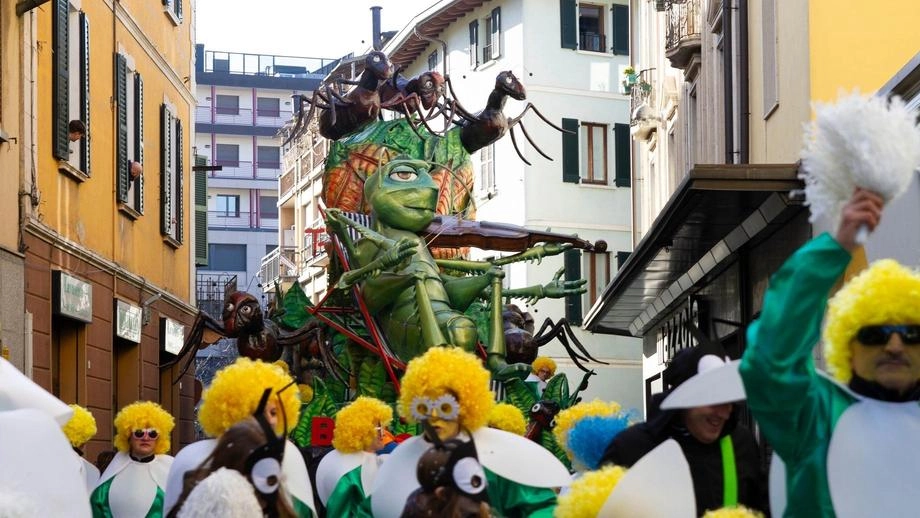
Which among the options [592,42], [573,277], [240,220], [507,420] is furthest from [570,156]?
[240,220]

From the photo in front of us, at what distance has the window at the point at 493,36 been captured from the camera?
144 ft

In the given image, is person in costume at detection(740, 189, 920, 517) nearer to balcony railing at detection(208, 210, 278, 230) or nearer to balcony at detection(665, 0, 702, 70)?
balcony at detection(665, 0, 702, 70)

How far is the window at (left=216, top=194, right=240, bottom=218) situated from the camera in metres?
82.1

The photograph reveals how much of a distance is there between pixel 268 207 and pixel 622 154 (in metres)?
43.1

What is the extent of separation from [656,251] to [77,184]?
6750mm

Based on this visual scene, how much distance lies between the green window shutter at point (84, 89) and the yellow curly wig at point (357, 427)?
10666 millimetres

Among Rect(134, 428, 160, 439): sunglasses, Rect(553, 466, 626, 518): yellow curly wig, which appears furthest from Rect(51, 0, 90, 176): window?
Rect(553, 466, 626, 518): yellow curly wig

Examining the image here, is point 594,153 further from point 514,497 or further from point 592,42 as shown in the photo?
point 514,497

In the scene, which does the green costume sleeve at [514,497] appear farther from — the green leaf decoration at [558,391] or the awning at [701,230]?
the green leaf decoration at [558,391]

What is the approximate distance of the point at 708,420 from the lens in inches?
238

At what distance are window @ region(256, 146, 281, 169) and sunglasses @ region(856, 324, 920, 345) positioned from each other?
79140 mm

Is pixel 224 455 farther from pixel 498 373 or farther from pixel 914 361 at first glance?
pixel 498 373

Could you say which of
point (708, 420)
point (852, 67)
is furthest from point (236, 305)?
point (708, 420)

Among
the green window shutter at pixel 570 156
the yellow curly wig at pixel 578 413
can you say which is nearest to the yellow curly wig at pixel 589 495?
the yellow curly wig at pixel 578 413
